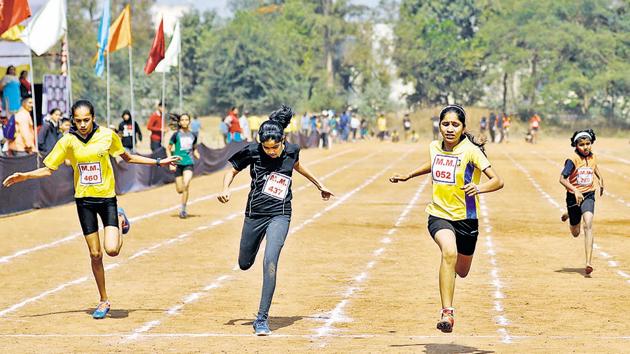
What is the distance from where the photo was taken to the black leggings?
10.1 meters

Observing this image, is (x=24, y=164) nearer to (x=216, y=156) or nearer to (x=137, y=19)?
(x=216, y=156)

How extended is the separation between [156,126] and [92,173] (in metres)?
21.6

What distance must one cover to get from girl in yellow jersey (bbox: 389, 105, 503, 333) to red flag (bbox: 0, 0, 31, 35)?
16.8 metres

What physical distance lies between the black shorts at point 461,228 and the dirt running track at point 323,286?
2.48 feet

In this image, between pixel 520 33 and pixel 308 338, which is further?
pixel 520 33

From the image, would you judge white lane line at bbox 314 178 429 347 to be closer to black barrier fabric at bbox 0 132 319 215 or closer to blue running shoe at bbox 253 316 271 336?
blue running shoe at bbox 253 316 271 336

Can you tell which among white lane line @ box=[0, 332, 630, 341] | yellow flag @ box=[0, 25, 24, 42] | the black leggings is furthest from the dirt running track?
yellow flag @ box=[0, 25, 24, 42]

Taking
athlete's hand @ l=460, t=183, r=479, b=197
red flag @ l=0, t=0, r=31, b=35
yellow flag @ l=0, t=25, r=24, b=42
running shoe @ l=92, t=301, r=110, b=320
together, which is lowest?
running shoe @ l=92, t=301, r=110, b=320

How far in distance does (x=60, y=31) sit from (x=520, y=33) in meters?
65.2

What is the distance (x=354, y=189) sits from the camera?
1249 inches

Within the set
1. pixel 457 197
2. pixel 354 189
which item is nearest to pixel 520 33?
pixel 354 189

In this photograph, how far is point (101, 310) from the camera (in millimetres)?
11078

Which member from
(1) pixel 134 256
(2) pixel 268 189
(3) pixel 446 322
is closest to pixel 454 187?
(3) pixel 446 322

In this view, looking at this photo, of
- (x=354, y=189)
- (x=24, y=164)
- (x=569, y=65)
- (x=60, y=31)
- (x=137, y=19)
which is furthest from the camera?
(x=137, y=19)
